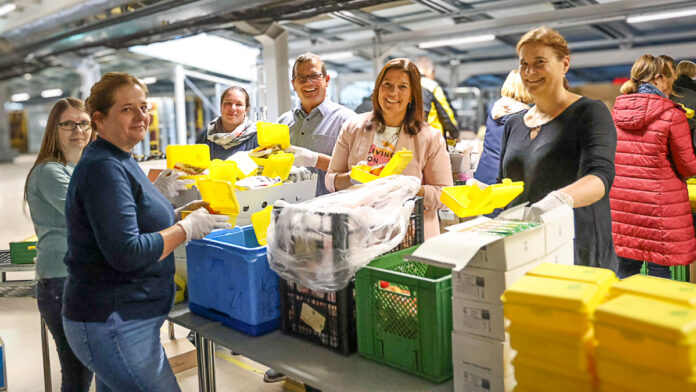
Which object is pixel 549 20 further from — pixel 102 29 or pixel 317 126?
pixel 102 29

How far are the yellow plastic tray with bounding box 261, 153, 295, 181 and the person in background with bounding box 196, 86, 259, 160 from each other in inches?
38.4

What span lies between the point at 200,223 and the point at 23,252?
209 centimetres

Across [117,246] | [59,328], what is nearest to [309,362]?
[117,246]

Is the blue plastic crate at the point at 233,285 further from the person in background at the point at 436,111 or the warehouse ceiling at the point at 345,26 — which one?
the warehouse ceiling at the point at 345,26

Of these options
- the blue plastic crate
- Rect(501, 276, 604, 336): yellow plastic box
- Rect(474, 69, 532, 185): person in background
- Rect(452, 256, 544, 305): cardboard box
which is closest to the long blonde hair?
the blue plastic crate

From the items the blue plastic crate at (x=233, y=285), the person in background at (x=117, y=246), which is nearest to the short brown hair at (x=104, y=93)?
the person in background at (x=117, y=246)

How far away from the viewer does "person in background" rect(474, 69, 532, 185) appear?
3.10 meters

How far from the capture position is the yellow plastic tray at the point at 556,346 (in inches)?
36.2

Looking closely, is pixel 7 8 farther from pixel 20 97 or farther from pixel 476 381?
pixel 20 97

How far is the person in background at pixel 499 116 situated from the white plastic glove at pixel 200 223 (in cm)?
201

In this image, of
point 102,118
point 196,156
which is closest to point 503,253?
point 102,118

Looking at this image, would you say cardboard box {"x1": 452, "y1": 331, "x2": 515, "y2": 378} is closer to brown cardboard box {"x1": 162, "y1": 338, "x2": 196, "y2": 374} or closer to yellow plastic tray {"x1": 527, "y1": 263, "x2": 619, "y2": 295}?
yellow plastic tray {"x1": 527, "y1": 263, "x2": 619, "y2": 295}

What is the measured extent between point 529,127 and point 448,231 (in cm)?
66

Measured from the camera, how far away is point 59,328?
2119 millimetres
